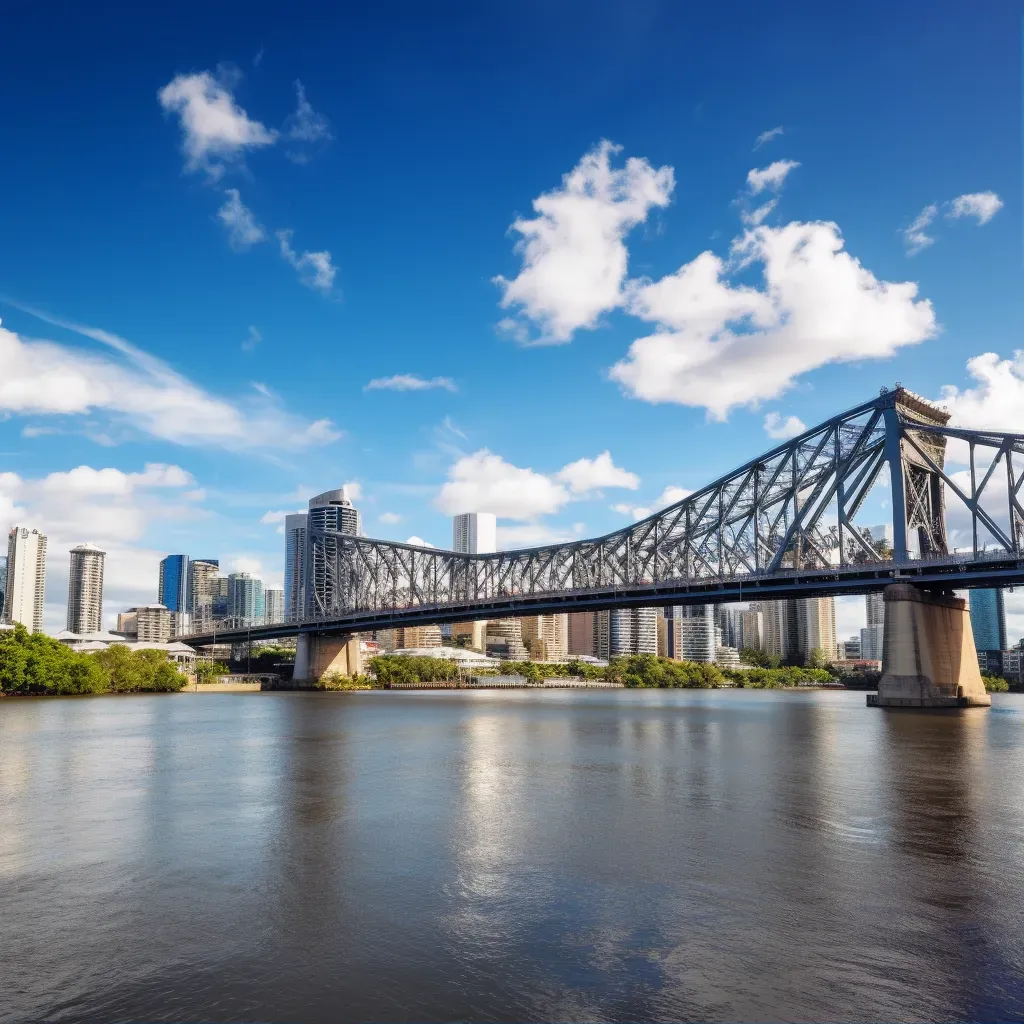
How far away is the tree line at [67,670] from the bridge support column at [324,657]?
29.9 m

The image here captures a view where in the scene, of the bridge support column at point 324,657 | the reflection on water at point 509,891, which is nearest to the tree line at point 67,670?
the bridge support column at point 324,657

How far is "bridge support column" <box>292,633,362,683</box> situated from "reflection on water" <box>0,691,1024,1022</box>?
366 feet

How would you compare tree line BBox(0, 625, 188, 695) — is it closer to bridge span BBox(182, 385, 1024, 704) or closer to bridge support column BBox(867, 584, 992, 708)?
bridge span BBox(182, 385, 1024, 704)

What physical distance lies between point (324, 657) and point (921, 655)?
9923cm

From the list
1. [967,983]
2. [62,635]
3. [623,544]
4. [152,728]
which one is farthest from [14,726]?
[62,635]

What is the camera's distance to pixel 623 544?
125 meters

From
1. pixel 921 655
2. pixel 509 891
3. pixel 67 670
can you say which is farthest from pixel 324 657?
pixel 509 891

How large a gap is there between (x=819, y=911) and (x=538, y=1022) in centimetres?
657

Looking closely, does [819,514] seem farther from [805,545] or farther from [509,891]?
[509,891]

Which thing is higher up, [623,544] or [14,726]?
[623,544]

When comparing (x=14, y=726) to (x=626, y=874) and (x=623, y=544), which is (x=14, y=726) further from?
(x=623, y=544)

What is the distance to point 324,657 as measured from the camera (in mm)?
147125

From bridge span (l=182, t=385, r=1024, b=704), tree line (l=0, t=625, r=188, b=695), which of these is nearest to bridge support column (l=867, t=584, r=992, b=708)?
bridge span (l=182, t=385, r=1024, b=704)

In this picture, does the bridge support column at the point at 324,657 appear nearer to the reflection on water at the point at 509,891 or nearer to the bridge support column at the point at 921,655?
the bridge support column at the point at 921,655
